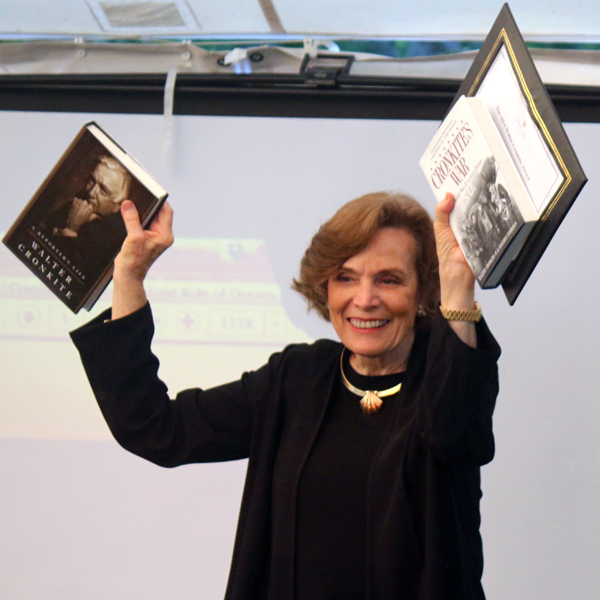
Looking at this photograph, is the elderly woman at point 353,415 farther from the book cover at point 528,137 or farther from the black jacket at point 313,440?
the book cover at point 528,137

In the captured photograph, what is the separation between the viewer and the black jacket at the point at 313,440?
1035mm

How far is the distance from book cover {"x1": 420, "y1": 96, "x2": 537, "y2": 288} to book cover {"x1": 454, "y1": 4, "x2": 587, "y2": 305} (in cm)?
2

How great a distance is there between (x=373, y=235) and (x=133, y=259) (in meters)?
0.40

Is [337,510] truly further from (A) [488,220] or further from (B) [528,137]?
(B) [528,137]

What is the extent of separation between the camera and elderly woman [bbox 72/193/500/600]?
1.05m

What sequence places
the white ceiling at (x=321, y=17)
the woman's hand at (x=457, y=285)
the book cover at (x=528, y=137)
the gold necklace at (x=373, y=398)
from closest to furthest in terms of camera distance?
1. the book cover at (x=528, y=137)
2. the woman's hand at (x=457, y=285)
3. the gold necklace at (x=373, y=398)
4. the white ceiling at (x=321, y=17)

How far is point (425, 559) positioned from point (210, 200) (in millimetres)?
1451

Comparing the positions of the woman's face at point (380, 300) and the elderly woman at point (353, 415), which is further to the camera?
the woman's face at point (380, 300)

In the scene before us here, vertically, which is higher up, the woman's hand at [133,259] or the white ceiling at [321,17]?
the white ceiling at [321,17]

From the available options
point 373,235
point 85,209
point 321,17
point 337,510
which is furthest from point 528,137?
point 321,17

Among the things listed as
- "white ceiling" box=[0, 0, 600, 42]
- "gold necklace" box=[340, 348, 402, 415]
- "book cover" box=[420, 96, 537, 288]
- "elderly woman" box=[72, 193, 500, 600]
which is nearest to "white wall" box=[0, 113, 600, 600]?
"white ceiling" box=[0, 0, 600, 42]

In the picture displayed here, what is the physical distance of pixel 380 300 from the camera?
1.23 metres

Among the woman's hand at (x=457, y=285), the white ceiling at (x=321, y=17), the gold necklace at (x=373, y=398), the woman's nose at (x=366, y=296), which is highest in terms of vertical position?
the white ceiling at (x=321, y=17)

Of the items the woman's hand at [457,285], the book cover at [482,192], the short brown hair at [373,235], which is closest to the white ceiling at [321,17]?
the short brown hair at [373,235]
